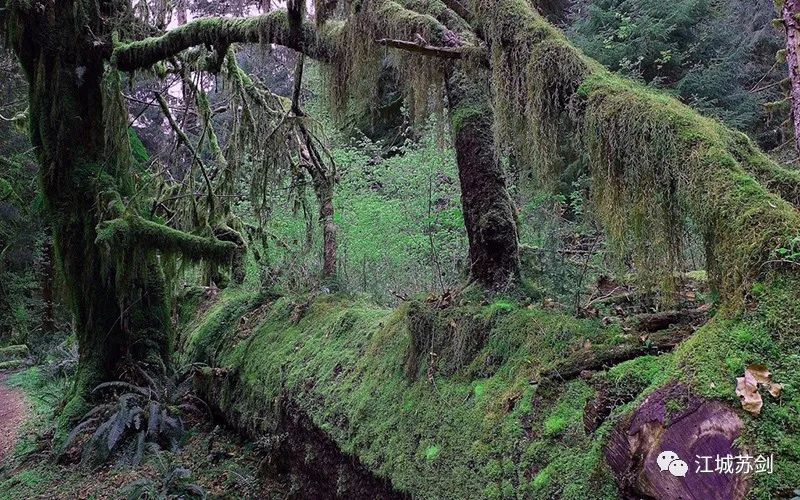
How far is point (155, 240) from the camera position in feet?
23.2

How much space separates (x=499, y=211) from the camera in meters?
4.50

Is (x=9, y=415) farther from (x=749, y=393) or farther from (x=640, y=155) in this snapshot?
(x=749, y=393)

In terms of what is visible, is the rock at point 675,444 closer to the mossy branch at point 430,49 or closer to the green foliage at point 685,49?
the mossy branch at point 430,49

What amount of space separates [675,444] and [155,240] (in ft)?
22.0

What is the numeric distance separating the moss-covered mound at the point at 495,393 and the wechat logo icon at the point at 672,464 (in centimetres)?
24

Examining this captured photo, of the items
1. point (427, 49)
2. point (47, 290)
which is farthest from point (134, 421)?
point (47, 290)

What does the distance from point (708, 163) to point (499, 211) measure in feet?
6.30

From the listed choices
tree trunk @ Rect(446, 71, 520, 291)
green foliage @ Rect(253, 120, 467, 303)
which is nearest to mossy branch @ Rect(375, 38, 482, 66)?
tree trunk @ Rect(446, 71, 520, 291)

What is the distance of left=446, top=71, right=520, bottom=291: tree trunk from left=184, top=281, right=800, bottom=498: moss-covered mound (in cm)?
50

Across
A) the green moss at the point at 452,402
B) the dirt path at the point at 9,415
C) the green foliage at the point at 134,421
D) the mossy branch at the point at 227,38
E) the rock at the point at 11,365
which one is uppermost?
the mossy branch at the point at 227,38

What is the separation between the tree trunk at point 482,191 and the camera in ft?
14.6

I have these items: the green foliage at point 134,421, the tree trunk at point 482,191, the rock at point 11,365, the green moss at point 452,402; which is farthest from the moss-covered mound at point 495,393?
the rock at point 11,365

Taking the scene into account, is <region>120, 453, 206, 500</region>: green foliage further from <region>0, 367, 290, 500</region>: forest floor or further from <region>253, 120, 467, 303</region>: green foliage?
<region>253, 120, 467, 303</region>: green foliage

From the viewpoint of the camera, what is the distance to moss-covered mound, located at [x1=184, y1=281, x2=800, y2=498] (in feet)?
7.39
